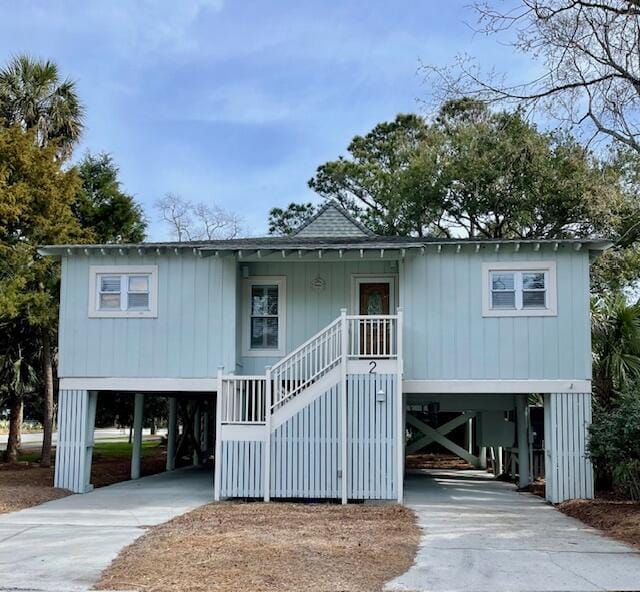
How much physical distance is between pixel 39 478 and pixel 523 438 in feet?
34.8

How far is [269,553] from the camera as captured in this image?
794 centimetres

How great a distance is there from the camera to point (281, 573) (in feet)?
23.3

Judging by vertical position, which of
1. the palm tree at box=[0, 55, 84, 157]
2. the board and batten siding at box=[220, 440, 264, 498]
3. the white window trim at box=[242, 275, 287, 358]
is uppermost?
the palm tree at box=[0, 55, 84, 157]

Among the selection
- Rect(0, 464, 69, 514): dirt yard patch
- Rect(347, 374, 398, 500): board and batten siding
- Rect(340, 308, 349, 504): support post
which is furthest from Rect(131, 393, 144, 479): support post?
Rect(347, 374, 398, 500): board and batten siding

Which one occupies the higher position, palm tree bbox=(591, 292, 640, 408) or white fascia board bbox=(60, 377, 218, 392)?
palm tree bbox=(591, 292, 640, 408)

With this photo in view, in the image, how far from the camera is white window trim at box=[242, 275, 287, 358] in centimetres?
1501

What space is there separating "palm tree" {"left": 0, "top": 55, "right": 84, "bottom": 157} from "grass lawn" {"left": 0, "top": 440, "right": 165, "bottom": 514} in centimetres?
910

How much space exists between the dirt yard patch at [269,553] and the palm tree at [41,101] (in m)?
14.6

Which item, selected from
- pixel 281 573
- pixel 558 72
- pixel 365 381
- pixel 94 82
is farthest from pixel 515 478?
pixel 94 82

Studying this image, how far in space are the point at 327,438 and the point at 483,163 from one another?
14.6 metres

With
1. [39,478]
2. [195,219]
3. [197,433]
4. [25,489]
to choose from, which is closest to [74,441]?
[25,489]

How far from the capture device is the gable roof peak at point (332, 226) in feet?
56.4

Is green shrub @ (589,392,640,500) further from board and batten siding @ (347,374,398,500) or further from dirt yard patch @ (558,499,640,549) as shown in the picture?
board and batten siding @ (347,374,398,500)

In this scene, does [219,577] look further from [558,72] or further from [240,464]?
[558,72]
